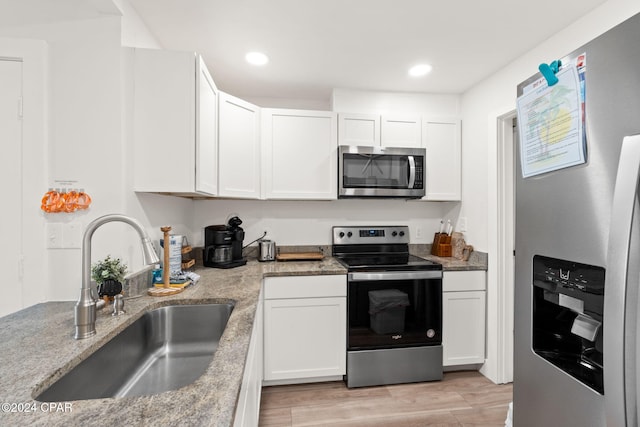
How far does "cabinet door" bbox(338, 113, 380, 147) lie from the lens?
2.46 m

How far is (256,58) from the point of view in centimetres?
209

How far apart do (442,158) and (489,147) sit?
40 cm

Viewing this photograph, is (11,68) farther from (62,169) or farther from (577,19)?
(577,19)

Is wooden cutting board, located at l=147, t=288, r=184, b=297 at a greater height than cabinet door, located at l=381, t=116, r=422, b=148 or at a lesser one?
lesser

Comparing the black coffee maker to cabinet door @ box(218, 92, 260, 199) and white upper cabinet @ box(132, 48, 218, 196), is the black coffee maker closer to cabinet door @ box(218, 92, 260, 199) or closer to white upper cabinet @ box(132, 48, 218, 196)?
cabinet door @ box(218, 92, 260, 199)

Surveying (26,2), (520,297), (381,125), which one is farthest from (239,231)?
(520,297)

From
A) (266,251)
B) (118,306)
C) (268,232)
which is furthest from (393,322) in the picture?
(118,306)

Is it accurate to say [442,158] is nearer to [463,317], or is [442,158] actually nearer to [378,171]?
[378,171]

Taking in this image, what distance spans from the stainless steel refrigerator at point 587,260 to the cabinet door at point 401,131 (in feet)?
4.81

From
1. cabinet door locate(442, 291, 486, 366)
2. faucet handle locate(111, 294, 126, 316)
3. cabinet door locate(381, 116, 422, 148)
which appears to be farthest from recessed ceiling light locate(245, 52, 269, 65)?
cabinet door locate(442, 291, 486, 366)

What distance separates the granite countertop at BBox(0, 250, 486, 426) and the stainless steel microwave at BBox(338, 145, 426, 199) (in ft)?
4.05

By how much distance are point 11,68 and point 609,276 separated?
2.31m

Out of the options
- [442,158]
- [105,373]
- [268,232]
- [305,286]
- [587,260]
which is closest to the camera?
[587,260]

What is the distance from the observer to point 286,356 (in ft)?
6.79
